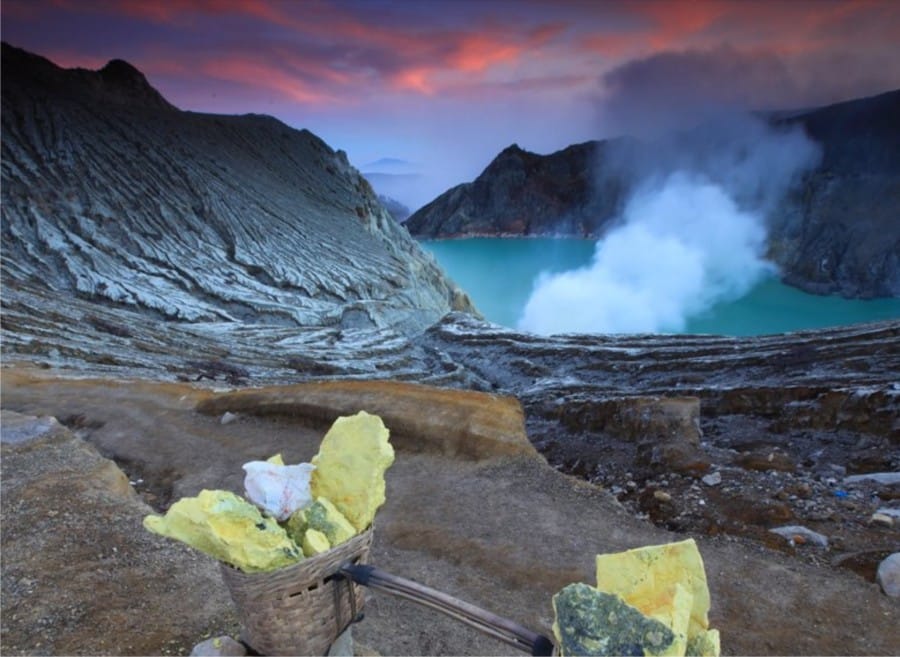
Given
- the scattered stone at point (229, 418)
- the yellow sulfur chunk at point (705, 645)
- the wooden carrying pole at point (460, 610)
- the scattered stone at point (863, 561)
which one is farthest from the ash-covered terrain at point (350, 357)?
the yellow sulfur chunk at point (705, 645)

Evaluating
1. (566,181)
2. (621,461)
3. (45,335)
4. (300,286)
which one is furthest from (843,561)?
(566,181)

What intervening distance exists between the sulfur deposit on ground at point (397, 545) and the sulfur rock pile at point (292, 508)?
2703 millimetres

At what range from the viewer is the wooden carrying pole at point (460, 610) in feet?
9.39

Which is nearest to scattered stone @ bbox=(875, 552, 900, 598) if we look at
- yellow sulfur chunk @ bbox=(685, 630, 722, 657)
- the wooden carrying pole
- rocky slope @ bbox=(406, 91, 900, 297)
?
yellow sulfur chunk @ bbox=(685, 630, 722, 657)

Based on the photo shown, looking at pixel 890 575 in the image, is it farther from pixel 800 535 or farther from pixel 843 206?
pixel 843 206

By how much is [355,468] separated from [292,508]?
0.44 meters

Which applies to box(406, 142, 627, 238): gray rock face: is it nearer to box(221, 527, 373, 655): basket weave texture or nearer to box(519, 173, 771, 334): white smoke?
box(519, 173, 771, 334): white smoke

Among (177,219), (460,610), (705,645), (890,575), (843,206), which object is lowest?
(890,575)

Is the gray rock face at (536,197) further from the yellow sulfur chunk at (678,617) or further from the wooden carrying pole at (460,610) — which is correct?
the yellow sulfur chunk at (678,617)

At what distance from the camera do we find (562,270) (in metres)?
112

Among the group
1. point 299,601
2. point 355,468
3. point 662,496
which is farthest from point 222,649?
point 662,496

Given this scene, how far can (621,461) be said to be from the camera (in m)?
13.1

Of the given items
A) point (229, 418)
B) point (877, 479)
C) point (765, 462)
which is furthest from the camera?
point (229, 418)

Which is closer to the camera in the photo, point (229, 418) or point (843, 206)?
point (229, 418)
